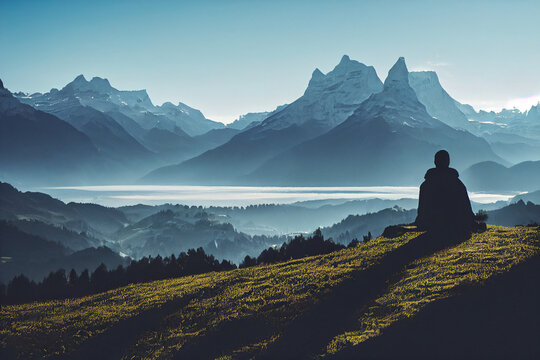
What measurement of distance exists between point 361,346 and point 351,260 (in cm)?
2100

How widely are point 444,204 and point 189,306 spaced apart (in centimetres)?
3562

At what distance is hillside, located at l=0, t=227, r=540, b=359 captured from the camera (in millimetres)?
34812

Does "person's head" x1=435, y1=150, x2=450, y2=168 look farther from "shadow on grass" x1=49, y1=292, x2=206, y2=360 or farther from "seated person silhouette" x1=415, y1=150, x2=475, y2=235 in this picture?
"shadow on grass" x1=49, y1=292, x2=206, y2=360

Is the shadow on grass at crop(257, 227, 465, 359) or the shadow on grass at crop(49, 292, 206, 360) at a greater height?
the shadow on grass at crop(257, 227, 465, 359)

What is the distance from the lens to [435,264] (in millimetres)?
45312

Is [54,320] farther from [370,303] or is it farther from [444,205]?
[444,205]

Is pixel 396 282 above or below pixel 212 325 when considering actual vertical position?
above

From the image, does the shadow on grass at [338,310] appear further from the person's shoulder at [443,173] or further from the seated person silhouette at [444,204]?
the person's shoulder at [443,173]

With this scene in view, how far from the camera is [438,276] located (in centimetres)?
4128

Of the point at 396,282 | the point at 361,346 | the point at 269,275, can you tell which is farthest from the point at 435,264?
the point at 269,275

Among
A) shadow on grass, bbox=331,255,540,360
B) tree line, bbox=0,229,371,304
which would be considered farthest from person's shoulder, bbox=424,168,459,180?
shadow on grass, bbox=331,255,540,360

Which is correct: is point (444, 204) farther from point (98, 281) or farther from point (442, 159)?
point (98, 281)

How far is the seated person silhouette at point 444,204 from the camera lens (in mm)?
59406

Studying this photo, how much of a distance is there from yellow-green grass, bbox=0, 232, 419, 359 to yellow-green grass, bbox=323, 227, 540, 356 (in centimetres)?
610
